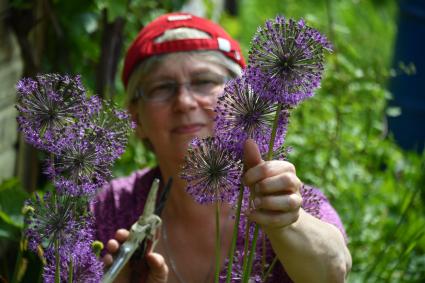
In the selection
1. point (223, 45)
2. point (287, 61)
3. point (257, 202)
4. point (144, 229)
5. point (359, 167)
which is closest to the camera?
point (287, 61)

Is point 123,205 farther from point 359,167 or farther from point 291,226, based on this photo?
point 359,167

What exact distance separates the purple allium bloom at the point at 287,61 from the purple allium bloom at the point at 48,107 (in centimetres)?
21

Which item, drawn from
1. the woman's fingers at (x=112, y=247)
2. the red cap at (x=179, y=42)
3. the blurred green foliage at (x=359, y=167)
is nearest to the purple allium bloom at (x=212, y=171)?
the woman's fingers at (x=112, y=247)

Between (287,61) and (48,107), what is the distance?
289 millimetres

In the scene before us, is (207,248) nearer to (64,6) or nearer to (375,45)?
(64,6)

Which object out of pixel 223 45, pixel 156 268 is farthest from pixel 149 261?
pixel 223 45

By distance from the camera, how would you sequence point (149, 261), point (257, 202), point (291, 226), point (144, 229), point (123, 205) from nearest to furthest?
point (257, 202) → point (291, 226) → point (144, 229) → point (149, 261) → point (123, 205)

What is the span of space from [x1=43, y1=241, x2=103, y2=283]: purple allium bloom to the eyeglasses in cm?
95

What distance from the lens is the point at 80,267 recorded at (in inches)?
38.5

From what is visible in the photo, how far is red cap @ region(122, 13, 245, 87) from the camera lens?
6.33 feet

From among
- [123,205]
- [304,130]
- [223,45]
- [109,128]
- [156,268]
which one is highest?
[223,45]

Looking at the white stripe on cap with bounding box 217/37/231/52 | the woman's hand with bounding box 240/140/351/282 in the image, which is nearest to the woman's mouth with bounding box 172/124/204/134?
the white stripe on cap with bounding box 217/37/231/52

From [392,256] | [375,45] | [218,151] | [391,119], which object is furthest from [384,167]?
[218,151]

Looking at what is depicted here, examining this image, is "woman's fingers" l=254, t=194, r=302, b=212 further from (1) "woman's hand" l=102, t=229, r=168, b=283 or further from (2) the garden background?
(2) the garden background
